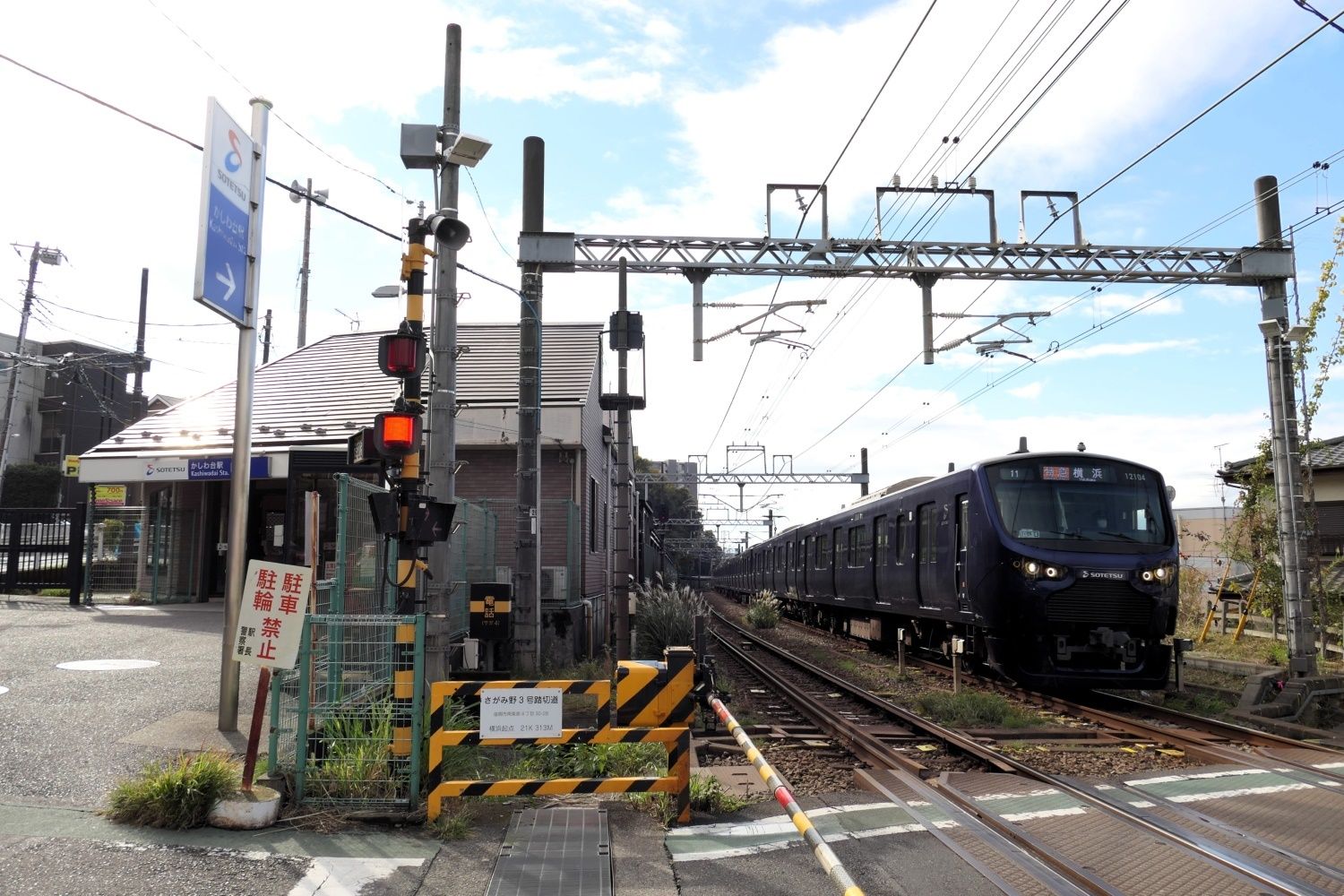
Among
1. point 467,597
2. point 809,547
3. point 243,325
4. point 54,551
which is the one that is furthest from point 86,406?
point 243,325

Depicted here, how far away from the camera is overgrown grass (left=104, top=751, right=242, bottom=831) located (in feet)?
18.3

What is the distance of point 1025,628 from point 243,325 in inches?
343

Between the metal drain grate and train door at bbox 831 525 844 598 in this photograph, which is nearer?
the metal drain grate

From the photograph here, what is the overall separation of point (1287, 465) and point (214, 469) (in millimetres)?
16029

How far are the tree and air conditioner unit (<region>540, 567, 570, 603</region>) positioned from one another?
109 ft

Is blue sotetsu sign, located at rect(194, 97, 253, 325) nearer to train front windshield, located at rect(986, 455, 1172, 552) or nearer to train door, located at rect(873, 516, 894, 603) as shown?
train front windshield, located at rect(986, 455, 1172, 552)

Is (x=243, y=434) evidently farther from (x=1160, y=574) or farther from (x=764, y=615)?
(x=764, y=615)

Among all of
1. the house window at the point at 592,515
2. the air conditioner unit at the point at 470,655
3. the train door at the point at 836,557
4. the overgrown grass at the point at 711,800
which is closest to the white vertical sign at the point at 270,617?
the overgrown grass at the point at 711,800

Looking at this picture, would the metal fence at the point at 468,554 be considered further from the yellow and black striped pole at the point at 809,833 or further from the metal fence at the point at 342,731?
the yellow and black striped pole at the point at 809,833

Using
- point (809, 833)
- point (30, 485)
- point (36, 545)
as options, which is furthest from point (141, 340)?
point (809, 833)

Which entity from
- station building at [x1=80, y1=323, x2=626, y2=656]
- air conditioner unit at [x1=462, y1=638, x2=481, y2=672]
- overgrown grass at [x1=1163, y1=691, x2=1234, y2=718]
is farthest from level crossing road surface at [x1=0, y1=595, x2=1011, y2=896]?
overgrown grass at [x1=1163, y1=691, x2=1234, y2=718]

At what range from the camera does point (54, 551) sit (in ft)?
62.2

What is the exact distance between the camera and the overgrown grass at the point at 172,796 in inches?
220

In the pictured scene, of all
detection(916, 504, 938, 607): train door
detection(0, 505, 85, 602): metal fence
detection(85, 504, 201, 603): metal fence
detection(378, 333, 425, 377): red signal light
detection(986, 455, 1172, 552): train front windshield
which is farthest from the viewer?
detection(0, 505, 85, 602): metal fence
